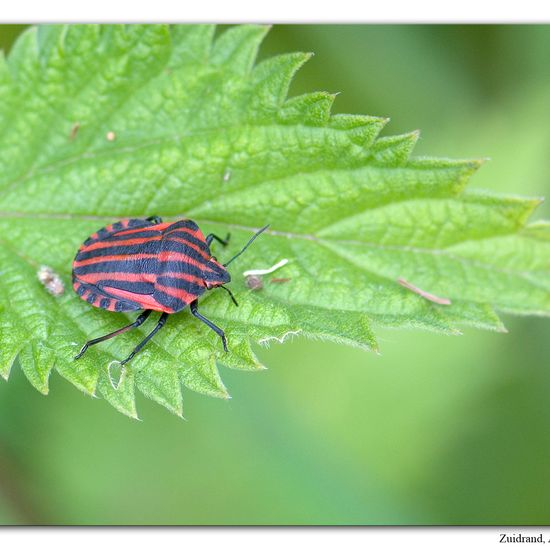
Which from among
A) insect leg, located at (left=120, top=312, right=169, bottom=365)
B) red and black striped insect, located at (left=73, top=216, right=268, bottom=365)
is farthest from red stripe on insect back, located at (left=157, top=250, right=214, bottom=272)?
insect leg, located at (left=120, top=312, right=169, bottom=365)

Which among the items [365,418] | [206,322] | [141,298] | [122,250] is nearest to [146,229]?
[122,250]

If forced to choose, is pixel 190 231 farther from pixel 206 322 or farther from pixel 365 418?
Result: pixel 365 418

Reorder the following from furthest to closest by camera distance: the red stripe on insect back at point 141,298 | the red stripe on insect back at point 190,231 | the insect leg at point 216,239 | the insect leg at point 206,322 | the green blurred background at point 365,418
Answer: the green blurred background at point 365,418 < the insect leg at point 216,239 < the red stripe on insect back at point 190,231 < the red stripe on insect back at point 141,298 < the insect leg at point 206,322

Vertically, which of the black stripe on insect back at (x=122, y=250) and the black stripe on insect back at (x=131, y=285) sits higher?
the black stripe on insect back at (x=122, y=250)

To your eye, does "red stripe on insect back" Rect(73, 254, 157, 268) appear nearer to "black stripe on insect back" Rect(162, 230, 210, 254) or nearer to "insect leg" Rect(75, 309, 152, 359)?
"black stripe on insect back" Rect(162, 230, 210, 254)

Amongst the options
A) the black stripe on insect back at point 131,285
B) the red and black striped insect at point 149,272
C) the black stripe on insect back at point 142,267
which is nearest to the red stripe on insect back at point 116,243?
the red and black striped insect at point 149,272

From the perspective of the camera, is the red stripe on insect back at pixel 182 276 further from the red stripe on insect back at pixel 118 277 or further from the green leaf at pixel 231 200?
the green leaf at pixel 231 200
